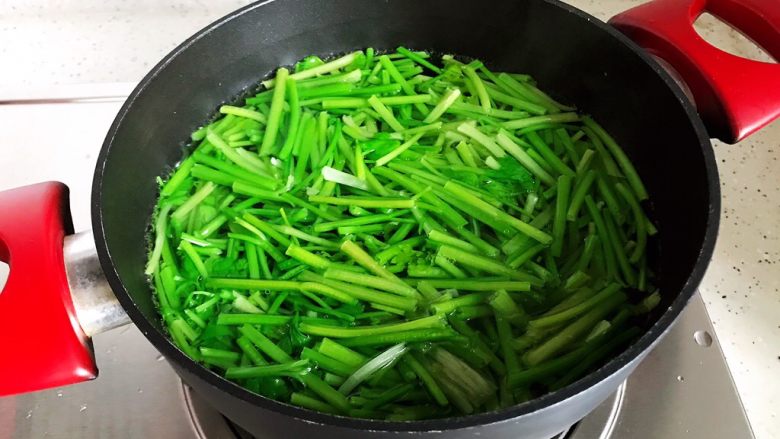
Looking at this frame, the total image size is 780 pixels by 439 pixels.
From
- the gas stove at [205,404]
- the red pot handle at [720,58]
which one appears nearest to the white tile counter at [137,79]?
the gas stove at [205,404]

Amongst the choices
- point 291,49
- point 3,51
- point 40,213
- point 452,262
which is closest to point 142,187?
point 40,213

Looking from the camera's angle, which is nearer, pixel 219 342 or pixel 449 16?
pixel 219 342

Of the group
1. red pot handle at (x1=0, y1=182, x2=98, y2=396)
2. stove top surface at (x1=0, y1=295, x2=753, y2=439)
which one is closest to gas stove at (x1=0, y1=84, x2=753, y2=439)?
stove top surface at (x1=0, y1=295, x2=753, y2=439)

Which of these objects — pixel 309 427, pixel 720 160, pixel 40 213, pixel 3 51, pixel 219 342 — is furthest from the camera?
pixel 3 51

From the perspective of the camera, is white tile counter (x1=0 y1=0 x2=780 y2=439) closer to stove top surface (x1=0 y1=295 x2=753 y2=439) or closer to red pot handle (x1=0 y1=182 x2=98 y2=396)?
stove top surface (x1=0 y1=295 x2=753 y2=439)

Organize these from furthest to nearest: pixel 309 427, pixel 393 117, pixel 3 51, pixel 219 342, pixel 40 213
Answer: pixel 3 51, pixel 393 117, pixel 219 342, pixel 40 213, pixel 309 427

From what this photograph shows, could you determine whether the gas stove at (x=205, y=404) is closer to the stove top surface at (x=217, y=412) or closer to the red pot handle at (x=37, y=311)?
the stove top surface at (x=217, y=412)

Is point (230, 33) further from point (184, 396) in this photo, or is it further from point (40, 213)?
point (184, 396)
